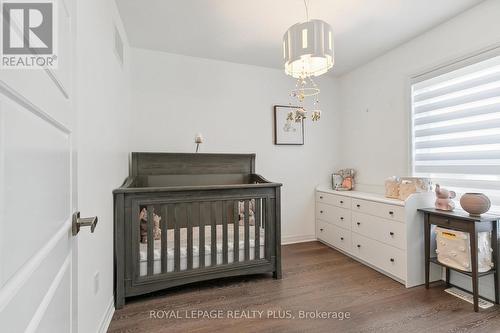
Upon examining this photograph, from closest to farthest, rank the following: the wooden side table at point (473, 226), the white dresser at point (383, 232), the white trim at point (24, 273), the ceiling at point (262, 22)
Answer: the white trim at point (24, 273)
the wooden side table at point (473, 226)
the ceiling at point (262, 22)
the white dresser at point (383, 232)

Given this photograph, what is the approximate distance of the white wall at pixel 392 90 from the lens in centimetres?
218

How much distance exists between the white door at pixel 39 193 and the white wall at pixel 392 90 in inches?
117

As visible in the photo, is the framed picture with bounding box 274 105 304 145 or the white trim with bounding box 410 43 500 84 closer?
the white trim with bounding box 410 43 500 84

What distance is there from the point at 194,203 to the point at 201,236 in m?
→ 0.30

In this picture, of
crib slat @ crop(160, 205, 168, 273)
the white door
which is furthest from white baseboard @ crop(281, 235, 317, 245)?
the white door

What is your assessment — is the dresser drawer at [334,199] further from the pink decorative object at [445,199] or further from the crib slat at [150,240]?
the crib slat at [150,240]

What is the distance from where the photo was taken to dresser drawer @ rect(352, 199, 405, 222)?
2.33 metres

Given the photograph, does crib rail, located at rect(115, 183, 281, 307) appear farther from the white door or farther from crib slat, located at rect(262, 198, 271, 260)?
the white door

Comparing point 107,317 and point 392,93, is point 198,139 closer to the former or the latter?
point 107,317

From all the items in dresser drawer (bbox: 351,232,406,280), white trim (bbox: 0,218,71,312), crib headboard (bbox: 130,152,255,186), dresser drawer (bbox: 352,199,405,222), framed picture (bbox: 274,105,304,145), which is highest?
framed picture (bbox: 274,105,304,145)

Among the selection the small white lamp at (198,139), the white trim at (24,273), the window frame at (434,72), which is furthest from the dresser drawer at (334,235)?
the white trim at (24,273)

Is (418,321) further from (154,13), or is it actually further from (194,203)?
(154,13)

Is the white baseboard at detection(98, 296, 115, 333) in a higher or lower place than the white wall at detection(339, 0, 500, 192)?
lower

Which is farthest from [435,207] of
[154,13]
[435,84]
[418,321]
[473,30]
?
[154,13]
